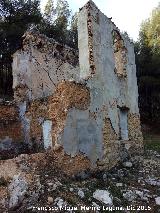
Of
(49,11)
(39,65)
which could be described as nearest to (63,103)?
(39,65)

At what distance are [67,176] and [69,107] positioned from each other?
1.97 meters

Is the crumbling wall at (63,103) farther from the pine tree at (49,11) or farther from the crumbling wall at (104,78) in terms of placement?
the pine tree at (49,11)

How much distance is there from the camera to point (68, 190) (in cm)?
830

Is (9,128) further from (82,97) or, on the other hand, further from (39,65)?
(82,97)

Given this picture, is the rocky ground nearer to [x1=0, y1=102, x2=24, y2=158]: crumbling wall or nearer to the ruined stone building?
the ruined stone building

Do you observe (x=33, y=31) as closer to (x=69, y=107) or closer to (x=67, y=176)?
(x=69, y=107)

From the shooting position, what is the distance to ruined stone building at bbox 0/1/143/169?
993 centimetres

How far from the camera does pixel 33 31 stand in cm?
1582

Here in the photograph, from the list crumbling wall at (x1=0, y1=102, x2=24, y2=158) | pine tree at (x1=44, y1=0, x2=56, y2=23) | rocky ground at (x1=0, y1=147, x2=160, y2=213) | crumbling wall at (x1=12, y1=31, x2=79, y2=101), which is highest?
pine tree at (x1=44, y1=0, x2=56, y2=23)

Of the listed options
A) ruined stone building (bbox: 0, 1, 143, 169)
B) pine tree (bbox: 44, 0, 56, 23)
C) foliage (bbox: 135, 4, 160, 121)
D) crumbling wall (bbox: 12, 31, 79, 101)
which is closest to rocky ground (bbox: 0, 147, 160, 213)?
ruined stone building (bbox: 0, 1, 143, 169)

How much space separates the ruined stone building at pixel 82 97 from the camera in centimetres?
993

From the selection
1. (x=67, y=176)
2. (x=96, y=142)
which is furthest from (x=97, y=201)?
(x=96, y=142)

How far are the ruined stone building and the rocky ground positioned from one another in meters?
0.70

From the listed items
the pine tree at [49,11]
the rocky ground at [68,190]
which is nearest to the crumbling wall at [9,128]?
the rocky ground at [68,190]
